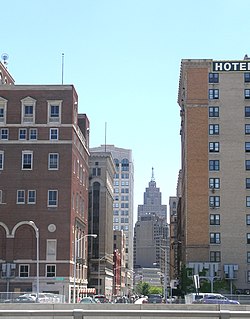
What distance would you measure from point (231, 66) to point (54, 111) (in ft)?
98.8

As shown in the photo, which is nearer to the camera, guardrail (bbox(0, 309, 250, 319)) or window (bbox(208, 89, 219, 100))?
guardrail (bbox(0, 309, 250, 319))

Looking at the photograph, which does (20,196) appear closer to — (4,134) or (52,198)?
(52,198)

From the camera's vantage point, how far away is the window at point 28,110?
100438mm

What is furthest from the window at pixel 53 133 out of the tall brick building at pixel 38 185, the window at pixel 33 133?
the window at pixel 33 133

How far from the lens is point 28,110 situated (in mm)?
100688

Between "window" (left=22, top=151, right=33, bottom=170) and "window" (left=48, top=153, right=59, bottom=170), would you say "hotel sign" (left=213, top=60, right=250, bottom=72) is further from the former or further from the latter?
"window" (left=22, top=151, right=33, bottom=170)

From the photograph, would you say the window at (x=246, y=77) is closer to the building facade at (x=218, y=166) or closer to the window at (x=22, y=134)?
the building facade at (x=218, y=166)

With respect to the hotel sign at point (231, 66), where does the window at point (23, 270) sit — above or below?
below

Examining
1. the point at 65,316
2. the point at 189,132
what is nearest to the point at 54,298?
the point at 189,132

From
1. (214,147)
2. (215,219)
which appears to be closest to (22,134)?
(214,147)

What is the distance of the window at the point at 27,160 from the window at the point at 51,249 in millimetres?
11459

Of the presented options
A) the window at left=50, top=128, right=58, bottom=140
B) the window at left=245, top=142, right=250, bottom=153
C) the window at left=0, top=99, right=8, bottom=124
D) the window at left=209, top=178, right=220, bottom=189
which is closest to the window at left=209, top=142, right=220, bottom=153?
the window at left=245, top=142, right=250, bottom=153

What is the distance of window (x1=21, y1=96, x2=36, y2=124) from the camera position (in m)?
100

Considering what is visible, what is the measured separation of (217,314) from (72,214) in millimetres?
79069
